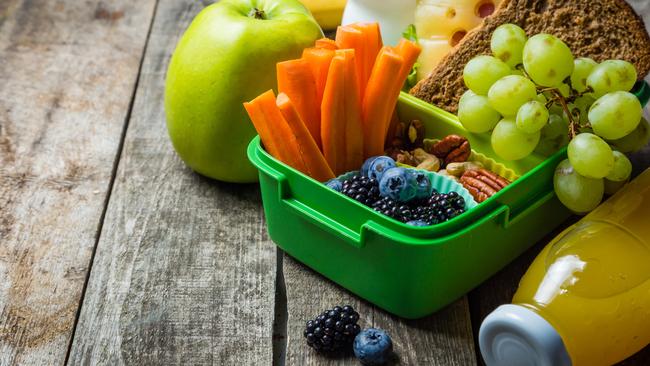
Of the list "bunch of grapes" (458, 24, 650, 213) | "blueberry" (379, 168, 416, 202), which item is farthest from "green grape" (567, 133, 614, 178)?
"blueberry" (379, 168, 416, 202)

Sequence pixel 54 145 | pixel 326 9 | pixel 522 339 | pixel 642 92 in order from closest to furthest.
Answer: pixel 522 339, pixel 642 92, pixel 54 145, pixel 326 9

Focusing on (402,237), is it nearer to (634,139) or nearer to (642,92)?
(634,139)

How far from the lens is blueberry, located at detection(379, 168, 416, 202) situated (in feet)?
3.41

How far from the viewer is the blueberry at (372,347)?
0.98 metres

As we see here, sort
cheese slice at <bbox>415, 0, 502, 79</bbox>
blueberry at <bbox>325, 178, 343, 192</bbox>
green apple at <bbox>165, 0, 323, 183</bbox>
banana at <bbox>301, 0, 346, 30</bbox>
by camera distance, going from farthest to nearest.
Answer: banana at <bbox>301, 0, 346, 30</bbox>, cheese slice at <bbox>415, 0, 502, 79</bbox>, green apple at <bbox>165, 0, 323, 183</bbox>, blueberry at <bbox>325, 178, 343, 192</bbox>

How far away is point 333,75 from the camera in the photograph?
3.64ft

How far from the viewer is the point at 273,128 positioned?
1.11 meters

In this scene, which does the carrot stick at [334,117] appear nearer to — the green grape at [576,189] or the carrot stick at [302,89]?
the carrot stick at [302,89]

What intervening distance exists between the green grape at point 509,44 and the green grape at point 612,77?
0.36 ft

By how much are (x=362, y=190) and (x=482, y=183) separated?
17 cm

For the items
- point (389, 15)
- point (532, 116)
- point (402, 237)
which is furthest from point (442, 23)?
point (402, 237)

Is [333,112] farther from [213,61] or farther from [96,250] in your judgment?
[96,250]

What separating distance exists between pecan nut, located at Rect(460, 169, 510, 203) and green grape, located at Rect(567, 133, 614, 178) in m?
0.12

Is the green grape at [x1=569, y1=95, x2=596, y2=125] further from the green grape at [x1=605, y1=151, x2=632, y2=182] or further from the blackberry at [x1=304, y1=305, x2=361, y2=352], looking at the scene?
the blackberry at [x1=304, y1=305, x2=361, y2=352]
